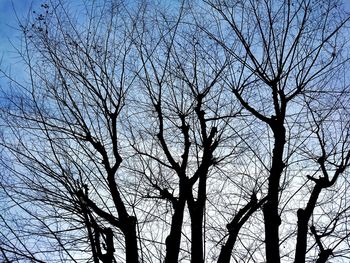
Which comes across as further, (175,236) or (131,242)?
(175,236)

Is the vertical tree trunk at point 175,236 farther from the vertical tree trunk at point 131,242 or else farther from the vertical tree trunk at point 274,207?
the vertical tree trunk at point 274,207

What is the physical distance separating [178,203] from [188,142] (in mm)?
1081

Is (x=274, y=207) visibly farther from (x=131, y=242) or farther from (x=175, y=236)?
(x=131, y=242)

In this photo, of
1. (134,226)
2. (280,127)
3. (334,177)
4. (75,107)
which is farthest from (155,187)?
(334,177)

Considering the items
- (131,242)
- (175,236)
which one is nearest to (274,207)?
(175,236)

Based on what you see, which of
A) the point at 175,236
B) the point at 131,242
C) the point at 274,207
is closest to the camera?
the point at 274,207

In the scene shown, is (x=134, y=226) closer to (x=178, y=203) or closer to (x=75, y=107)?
(x=178, y=203)

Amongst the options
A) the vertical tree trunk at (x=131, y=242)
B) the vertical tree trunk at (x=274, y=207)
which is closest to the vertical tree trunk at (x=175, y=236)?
the vertical tree trunk at (x=131, y=242)

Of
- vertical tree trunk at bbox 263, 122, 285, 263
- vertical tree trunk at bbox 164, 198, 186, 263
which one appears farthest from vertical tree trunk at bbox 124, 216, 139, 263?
vertical tree trunk at bbox 263, 122, 285, 263

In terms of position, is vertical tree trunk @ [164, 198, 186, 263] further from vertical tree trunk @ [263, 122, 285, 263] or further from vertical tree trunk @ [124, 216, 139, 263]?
vertical tree trunk @ [263, 122, 285, 263]

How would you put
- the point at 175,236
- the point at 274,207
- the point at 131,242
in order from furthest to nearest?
the point at 175,236 → the point at 131,242 → the point at 274,207

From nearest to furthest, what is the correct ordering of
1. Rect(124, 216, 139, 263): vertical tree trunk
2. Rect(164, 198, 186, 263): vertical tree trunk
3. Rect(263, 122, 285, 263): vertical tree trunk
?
Rect(263, 122, 285, 263): vertical tree trunk < Rect(124, 216, 139, 263): vertical tree trunk < Rect(164, 198, 186, 263): vertical tree trunk

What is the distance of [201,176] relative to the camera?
6.98 meters

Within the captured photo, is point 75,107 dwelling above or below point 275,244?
above
